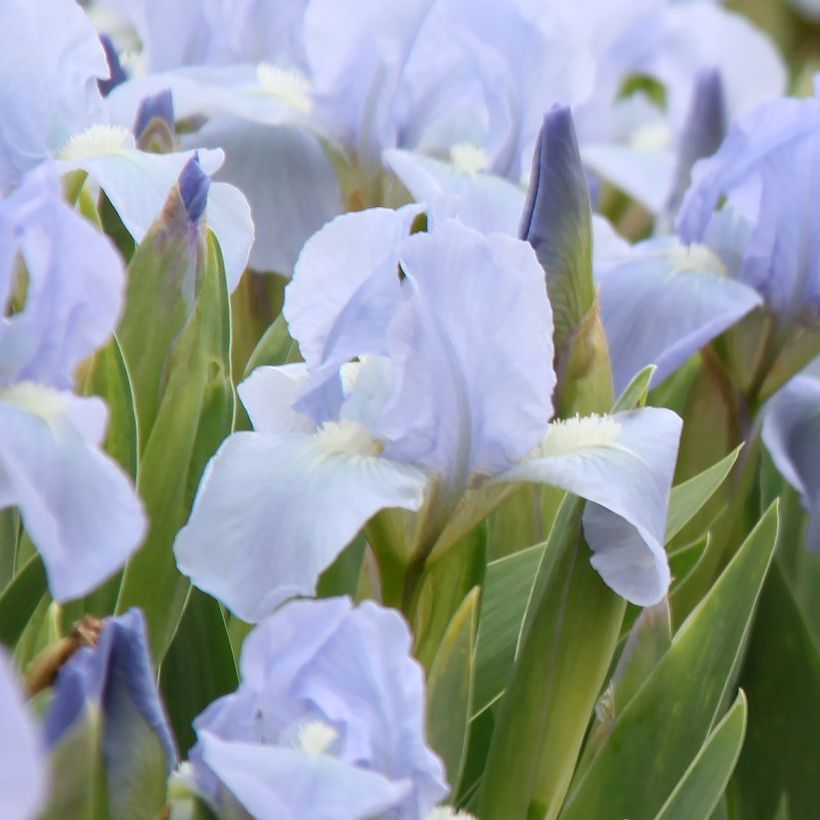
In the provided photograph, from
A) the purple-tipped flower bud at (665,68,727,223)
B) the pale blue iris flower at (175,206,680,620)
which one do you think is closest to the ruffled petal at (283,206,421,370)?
the pale blue iris flower at (175,206,680,620)

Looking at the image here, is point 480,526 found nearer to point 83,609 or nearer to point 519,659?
point 519,659

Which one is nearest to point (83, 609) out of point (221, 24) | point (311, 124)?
point (311, 124)

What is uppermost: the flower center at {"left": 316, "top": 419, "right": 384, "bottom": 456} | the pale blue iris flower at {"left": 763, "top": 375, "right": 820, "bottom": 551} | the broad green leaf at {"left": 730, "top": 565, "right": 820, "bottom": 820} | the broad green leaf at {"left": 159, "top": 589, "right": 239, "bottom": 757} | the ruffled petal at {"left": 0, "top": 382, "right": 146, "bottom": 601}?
the ruffled petal at {"left": 0, "top": 382, "right": 146, "bottom": 601}

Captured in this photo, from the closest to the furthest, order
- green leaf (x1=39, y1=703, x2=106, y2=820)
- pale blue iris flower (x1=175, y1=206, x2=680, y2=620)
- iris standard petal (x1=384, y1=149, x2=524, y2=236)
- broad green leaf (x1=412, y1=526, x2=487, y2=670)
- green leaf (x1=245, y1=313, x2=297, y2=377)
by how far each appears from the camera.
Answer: green leaf (x1=39, y1=703, x2=106, y2=820) < pale blue iris flower (x1=175, y1=206, x2=680, y2=620) < broad green leaf (x1=412, y1=526, x2=487, y2=670) < green leaf (x1=245, y1=313, x2=297, y2=377) < iris standard petal (x1=384, y1=149, x2=524, y2=236)

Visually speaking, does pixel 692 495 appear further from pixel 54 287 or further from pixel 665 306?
pixel 54 287

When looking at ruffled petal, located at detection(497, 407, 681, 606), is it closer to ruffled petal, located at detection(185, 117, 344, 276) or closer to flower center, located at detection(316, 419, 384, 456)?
flower center, located at detection(316, 419, 384, 456)

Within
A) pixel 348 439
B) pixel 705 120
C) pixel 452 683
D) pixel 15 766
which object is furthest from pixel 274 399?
pixel 705 120

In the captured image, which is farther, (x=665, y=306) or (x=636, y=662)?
(x=665, y=306)
